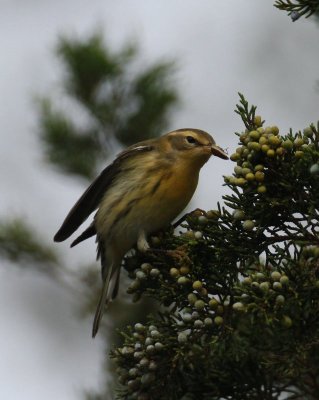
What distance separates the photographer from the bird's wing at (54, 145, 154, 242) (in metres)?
4.52

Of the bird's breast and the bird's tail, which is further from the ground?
the bird's breast

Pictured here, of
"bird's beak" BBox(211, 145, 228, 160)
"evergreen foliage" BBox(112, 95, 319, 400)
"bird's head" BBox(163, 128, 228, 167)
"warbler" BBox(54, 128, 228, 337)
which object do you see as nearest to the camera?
"evergreen foliage" BBox(112, 95, 319, 400)

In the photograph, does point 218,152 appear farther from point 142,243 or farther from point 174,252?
point 174,252

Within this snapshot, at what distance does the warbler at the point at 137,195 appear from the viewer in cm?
460

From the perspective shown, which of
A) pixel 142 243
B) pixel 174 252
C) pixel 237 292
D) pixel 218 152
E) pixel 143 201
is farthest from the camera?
pixel 143 201

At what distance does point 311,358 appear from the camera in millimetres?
2936

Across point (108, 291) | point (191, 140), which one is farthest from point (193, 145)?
point (108, 291)

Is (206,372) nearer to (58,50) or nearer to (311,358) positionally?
(311,358)

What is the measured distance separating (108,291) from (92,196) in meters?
0.62

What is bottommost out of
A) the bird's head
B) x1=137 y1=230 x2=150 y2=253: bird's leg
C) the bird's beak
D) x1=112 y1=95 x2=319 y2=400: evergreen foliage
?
x1=112 y1=95 x2=319 y2=400: evergreen foliage

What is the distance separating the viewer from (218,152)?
4547mm

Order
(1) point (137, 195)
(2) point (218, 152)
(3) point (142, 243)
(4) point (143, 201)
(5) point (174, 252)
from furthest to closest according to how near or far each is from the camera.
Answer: (1) point (137, 195), (4) point (143, 201), (2) point (218, 152), (3) point (142, 243), (5) point (174, 252)

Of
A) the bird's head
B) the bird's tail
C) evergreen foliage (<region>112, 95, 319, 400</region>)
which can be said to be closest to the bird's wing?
the bird's head

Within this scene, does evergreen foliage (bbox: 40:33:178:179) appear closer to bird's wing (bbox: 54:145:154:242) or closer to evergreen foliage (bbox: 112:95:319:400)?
bird's wing (bbox: 54:145:154:242)
